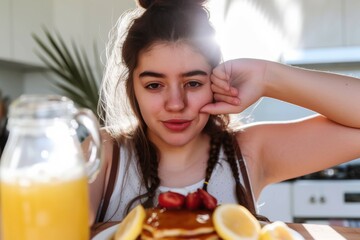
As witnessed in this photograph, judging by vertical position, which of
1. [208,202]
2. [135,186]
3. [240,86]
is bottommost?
[135,186]

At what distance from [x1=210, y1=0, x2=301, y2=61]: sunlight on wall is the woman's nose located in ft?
6.69

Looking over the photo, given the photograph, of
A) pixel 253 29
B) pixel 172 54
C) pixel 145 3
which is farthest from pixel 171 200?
pixel 253 29

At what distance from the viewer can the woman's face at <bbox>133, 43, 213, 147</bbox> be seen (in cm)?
118

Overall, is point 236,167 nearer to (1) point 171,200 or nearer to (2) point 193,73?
(2) point 193,73

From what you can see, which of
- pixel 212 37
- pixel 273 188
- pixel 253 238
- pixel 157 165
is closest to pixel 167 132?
pixel 157 165

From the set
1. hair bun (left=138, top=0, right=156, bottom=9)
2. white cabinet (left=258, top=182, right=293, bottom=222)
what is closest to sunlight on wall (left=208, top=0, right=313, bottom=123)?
white cabinet (left=258, top=182, right=293, bottom=222)

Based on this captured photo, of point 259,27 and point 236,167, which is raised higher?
point 259,27

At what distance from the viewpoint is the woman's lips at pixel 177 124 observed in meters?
1.21

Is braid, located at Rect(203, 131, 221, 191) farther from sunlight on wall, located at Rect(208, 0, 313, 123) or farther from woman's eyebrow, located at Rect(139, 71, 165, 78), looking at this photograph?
sunlight on wall, located at Rect(208, 0, 313, 123)

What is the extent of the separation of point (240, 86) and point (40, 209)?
0.86 meters

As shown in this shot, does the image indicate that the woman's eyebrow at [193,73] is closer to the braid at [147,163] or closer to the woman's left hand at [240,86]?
the woman's left hand at [240,86]

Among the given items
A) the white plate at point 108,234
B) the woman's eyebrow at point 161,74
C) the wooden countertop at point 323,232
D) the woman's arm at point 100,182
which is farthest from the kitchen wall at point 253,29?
the white plate at point 108,234

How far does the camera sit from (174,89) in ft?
3.85

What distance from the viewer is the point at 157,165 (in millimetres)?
1399
